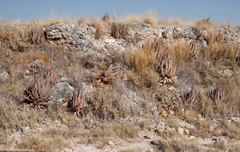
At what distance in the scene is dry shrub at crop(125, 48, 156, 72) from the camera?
23.9 ft

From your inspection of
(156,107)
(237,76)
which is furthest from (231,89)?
(156,107)

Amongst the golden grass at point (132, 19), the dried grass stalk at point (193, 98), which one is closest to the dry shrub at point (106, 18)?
the golden grass at point (132, 19)

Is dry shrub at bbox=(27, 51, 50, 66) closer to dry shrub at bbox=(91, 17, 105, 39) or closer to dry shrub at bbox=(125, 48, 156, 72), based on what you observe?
dry shrub at bbox=(91, 17, 105, 39)

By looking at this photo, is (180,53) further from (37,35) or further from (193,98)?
(37,35)

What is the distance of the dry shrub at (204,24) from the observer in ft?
34.6

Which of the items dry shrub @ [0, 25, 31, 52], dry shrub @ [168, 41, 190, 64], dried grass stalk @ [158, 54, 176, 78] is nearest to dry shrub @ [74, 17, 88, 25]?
dry shrub @ [0, 25, 31, 52]

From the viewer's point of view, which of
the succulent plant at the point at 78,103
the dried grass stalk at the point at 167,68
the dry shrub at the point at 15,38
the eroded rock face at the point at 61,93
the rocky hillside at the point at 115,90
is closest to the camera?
the rocky hillside at the point at 115,90

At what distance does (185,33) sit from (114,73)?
4315 mm

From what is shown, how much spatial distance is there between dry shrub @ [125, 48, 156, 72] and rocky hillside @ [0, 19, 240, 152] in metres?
0.03

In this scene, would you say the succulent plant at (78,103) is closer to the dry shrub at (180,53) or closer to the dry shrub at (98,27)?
the dry shrub at (98,27)

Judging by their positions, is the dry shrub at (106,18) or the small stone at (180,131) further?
the dry shrub at (106,18)

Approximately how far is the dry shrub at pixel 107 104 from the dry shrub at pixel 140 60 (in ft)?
4.18

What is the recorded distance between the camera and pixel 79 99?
19.1ft

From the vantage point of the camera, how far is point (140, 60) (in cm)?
734
